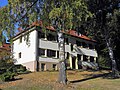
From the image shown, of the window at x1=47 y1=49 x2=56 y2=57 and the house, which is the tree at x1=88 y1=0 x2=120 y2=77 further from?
the window at x1=47 y1=49 x2=56 y2=57

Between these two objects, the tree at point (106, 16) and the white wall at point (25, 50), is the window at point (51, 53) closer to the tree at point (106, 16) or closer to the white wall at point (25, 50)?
the white wall at point (25, 50)

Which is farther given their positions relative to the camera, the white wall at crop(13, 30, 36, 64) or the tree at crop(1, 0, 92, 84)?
the white wall at crop(13, 30, 36, 64)

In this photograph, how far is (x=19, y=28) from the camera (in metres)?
27.3

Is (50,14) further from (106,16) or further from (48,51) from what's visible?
(48,51)

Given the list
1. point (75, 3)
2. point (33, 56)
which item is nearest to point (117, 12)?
point (75, 3)

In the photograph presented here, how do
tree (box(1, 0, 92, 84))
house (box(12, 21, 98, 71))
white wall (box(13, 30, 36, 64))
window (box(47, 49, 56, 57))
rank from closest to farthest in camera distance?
1. tree (box(1, 0, 92, 84))
2. house (box(12, 21, 98, 71))
3. white wall (box(13, 30, 36, 64))
4. window (box(47, 49, 56, 57))

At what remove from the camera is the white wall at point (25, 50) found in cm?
4816

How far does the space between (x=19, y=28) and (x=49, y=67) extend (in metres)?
23.5

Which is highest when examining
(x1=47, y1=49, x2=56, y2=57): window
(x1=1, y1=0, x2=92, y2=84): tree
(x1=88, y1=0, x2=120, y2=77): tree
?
(x1=88, y1=0, x2=120, y2=77): tree

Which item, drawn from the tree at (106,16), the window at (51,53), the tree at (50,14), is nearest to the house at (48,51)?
the window at (51,53)

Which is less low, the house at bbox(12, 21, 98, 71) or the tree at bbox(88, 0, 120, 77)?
the tree at bbox(88, 0, 120, 77)

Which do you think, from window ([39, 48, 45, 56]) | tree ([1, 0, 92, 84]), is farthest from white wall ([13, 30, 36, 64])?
tree ([1, 0, 92, 84])

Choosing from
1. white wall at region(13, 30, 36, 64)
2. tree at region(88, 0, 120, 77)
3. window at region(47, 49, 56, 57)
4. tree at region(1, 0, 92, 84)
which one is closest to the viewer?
tree at region(1, 0, 92, 84)

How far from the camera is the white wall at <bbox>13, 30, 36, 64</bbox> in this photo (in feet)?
158
